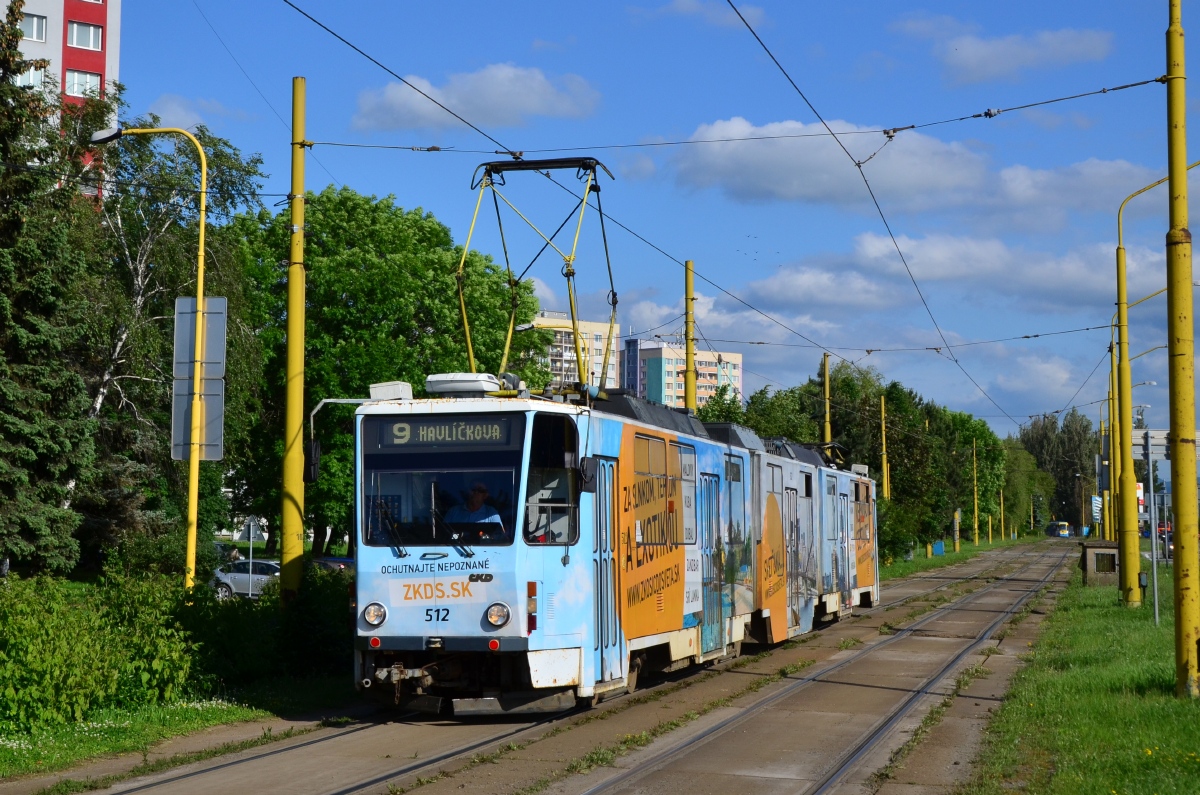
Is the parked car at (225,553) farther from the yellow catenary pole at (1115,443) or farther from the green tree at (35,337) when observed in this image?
the yellow catenary pole at (1115,443)

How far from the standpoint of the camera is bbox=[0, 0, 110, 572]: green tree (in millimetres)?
30766

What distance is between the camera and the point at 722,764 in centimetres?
1068

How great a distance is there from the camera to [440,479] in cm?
1262

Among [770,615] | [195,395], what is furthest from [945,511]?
[195,395]

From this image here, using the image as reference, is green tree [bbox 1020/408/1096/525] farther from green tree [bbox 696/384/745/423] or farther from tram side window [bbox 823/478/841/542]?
tram side window [bbox 823/478/841/542]

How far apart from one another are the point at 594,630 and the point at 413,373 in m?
30.5

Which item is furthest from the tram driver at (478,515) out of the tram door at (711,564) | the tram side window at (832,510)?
the tram side window at (832,510)

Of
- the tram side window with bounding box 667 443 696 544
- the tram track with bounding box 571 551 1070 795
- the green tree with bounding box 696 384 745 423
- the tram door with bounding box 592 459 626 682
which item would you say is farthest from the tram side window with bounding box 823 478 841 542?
the green tree with bounding box 696 384 745 423

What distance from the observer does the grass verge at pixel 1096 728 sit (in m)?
9.56

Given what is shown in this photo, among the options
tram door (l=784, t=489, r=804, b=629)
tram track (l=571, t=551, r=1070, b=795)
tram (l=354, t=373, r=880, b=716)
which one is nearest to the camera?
tram track (l=571, t=551, r=1070, b=795)

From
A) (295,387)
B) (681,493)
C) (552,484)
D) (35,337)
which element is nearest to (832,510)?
(681,493)

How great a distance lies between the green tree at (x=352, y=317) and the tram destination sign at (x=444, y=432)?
28.3m

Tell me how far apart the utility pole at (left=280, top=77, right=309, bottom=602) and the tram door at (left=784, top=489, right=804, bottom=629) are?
8.44 m

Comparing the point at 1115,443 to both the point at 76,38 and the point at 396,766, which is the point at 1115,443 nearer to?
the point at 396,766
